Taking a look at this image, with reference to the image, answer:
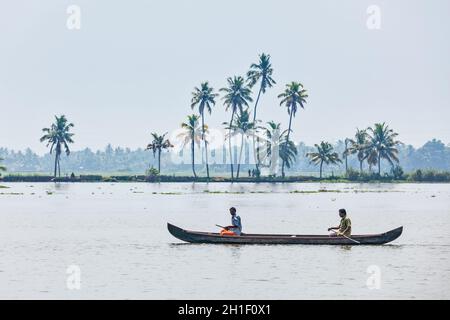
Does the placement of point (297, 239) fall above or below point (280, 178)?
below

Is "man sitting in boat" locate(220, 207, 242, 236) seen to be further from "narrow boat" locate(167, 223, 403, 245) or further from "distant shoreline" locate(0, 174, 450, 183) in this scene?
"distant shoreline" locate(0, 174, 450, 183)

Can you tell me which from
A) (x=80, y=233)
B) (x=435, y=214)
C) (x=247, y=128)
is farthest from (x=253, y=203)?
(x=247, y=128)

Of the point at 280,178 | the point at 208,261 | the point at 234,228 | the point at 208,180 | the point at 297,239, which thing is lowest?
the point at 208,261

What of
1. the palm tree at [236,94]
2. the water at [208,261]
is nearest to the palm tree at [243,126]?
the palm tree at [236,94]

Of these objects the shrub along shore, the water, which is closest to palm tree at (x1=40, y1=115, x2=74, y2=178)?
the shrub along shore

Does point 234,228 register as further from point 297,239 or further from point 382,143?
point 382,143

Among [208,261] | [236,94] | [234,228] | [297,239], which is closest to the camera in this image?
[208,261]

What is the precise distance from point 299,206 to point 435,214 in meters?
17.0

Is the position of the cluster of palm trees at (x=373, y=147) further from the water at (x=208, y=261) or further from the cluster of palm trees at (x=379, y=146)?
the water at (x=208, y=261)

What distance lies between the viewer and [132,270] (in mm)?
39812

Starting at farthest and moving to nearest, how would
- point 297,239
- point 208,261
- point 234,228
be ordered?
point 234,228, point 297,239, point 208,261

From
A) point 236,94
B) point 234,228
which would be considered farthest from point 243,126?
point 234,228

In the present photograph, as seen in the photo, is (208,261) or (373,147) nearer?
(208,261)
